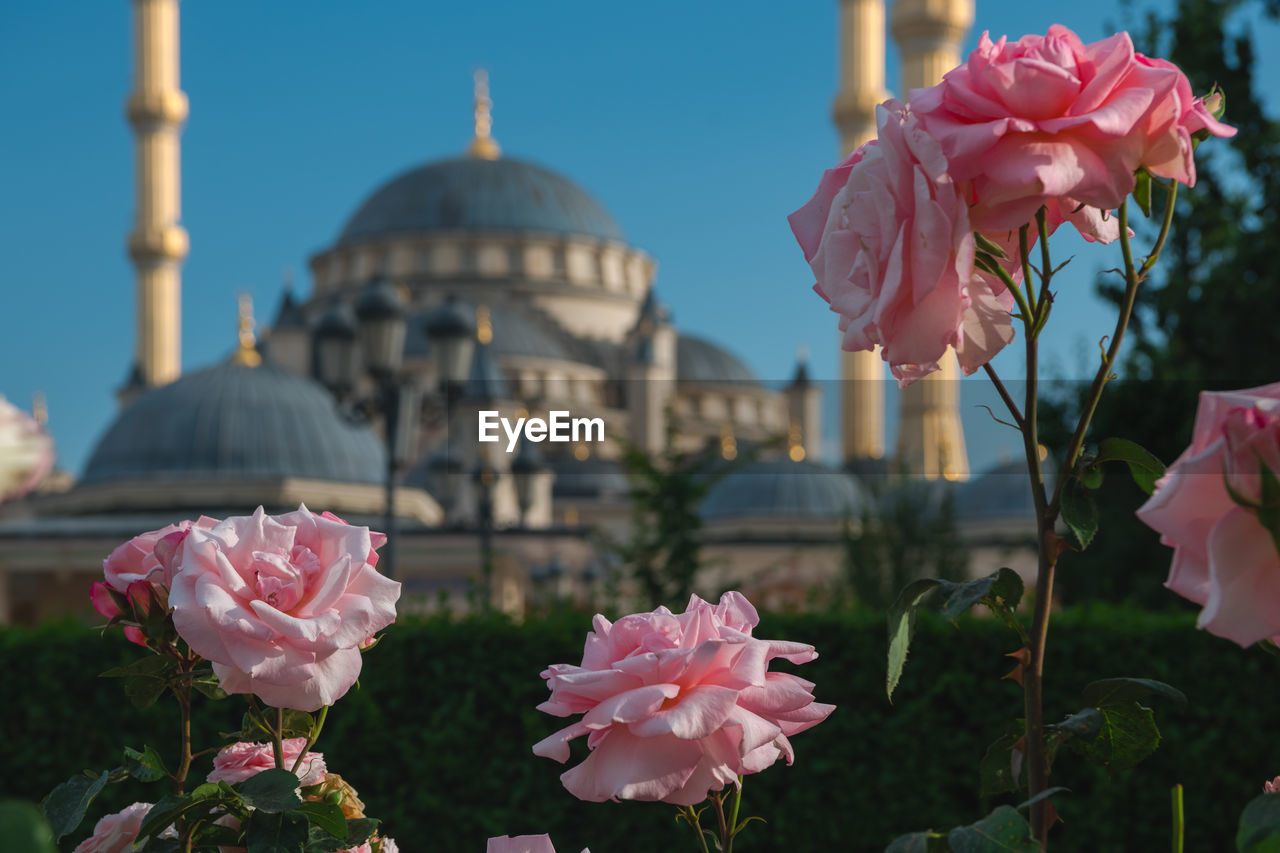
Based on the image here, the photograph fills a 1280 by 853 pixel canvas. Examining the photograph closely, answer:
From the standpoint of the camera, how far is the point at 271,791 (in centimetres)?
139

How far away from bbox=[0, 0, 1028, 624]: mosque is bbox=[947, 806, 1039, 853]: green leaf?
1.16 m

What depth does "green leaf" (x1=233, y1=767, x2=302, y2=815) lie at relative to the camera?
1370mm

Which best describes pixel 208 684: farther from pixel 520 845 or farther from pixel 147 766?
pixel 520 845

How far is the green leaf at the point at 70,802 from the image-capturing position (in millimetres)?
1451

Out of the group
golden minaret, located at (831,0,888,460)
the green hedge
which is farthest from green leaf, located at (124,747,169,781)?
golden minaret, located at (831,0,888,460)

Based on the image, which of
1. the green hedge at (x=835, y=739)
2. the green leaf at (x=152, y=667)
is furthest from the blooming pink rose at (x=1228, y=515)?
the green hedge at (x=835, y=739)

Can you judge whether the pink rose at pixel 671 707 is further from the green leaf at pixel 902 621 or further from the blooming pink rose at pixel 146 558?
the blooming pink rose at pixel 146 558

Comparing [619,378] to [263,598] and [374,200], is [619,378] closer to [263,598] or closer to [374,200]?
[374,200]

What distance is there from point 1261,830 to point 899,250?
497 mm

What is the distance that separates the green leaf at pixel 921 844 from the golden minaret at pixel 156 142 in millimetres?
40573

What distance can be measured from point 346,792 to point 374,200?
191 ft

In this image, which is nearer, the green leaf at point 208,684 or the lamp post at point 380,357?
the green leaf at point 208,684

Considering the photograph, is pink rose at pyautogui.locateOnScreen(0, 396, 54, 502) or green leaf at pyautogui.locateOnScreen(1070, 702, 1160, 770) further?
green leaf at pyautogui.locateOnScreen(1070, 702, 1160, 770)

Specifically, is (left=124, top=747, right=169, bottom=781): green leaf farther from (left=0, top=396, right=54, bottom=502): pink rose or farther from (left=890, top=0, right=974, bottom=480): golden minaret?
(left=890, top=0, right=974, bottom=480): golden minaret
